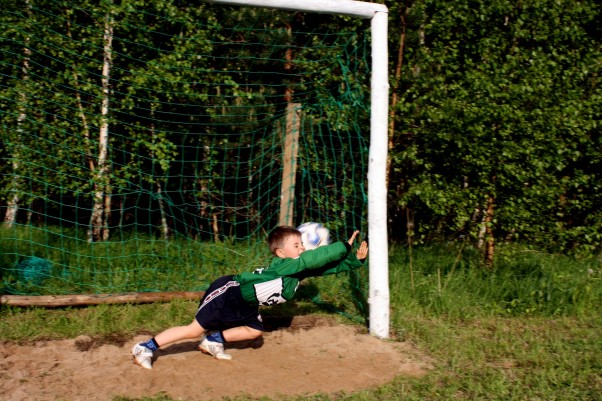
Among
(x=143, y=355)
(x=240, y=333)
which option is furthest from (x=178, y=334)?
(x=240, y=333)

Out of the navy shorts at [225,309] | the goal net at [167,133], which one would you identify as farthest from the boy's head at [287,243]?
the goal net at [167,133]

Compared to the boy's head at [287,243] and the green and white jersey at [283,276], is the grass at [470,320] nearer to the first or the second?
the green and white jersey at [283,276]

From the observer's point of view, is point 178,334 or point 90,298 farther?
point 90,298

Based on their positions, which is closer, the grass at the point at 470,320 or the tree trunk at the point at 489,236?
the grass at the point at 470,320

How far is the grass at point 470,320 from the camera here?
439 cm

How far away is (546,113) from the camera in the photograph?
5992mm

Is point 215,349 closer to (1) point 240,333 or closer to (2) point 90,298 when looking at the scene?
(1) point 240,333

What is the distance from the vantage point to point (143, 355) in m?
4.45

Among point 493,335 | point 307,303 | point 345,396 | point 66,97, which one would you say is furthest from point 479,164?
point 66,97

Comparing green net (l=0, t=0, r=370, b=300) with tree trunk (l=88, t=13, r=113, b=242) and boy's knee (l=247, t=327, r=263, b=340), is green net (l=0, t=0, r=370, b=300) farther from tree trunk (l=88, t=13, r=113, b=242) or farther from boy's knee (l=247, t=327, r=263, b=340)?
boy's knee (l=247, t=327, r=263, b=340)

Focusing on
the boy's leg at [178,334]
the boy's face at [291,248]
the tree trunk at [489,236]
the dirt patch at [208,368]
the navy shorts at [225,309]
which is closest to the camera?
the dirt patch at [208,368]

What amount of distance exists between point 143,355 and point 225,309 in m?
0.63

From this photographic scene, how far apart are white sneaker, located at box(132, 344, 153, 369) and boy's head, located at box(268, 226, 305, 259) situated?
1.13m

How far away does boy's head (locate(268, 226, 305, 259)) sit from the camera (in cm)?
475
